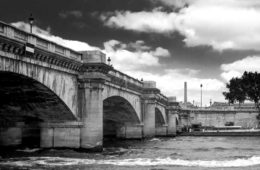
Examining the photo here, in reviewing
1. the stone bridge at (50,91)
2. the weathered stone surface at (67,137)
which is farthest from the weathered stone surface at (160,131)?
the weathered stone surface at (67,137)

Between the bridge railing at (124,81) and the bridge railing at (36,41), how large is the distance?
1013 cm

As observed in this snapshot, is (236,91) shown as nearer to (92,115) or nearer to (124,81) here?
(124,81)

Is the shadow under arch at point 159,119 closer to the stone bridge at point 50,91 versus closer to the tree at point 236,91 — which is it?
the tree at point 236,91

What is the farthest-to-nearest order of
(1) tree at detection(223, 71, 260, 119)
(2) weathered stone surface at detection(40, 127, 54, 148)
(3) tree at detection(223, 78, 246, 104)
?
(3) tree at detection(223, 78, 246, 104), (1) tree at detection(223, 71, 260, 119), (2) weathered stone surface at detection(40, 127, 54, 148)

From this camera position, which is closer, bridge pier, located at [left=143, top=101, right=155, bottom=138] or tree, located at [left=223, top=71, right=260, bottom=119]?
bridge pier, located at [left=143, top=101, right=155, bottom=138]

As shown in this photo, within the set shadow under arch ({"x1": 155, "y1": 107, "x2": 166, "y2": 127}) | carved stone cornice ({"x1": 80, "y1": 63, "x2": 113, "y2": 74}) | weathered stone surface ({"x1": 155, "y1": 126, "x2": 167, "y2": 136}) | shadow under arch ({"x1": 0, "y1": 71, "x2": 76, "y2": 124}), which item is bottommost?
weathered stone surface ({"x1": 155, "y1": 126, "x2": 167, "y2": 136})

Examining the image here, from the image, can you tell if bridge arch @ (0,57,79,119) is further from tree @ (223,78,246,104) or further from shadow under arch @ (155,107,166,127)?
tree @ (223,78,246,104)

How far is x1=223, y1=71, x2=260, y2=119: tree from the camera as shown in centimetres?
9762

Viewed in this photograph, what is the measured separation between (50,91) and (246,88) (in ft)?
253

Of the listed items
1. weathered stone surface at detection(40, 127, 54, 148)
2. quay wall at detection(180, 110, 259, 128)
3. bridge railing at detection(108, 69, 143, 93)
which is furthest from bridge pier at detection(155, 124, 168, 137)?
weathered stone surface at detection(40, 127, 54, 148)

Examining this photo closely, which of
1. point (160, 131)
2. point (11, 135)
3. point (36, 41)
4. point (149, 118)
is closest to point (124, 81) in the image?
point (149, 118)

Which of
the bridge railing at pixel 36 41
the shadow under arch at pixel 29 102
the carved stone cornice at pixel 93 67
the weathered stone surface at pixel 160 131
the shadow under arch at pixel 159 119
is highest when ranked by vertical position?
the bridge railing at pixel 36 41

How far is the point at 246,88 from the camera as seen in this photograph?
98.9 metres

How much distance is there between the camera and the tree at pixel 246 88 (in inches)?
3844
